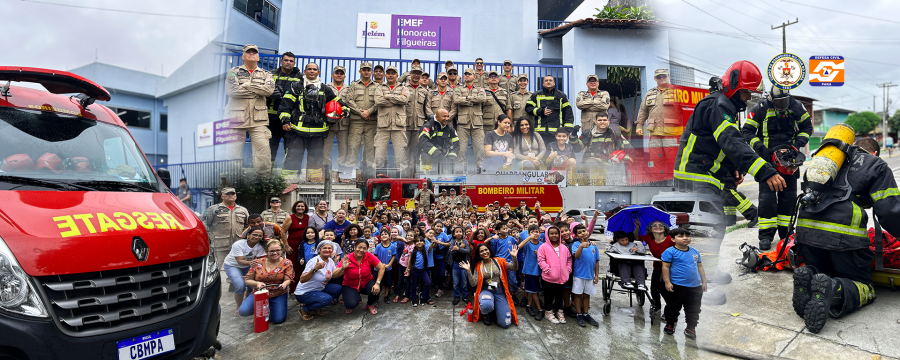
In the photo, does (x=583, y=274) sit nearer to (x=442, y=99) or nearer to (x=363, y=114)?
(x=442, y=99)

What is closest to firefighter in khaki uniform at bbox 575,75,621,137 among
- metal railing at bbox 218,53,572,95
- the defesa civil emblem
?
metal railing at bbox 218,53,572,95

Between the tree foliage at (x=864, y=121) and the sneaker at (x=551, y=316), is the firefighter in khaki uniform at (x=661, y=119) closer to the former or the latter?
the sneaker at (x=551, y=316)

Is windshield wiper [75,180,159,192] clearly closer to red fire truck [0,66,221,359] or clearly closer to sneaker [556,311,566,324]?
red fire truck [0,66,221,359]

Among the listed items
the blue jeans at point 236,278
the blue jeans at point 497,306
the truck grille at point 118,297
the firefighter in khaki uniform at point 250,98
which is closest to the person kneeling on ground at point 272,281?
the blue jeans at point 236,278

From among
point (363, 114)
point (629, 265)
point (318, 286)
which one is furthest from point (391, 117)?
point (629, 265)

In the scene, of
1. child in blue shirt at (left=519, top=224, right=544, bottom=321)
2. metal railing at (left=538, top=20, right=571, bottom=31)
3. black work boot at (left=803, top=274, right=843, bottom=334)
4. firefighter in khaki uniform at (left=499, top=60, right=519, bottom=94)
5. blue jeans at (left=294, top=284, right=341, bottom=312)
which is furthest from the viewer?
child in blue shirt at (left=519, top=224, right=544, bottom=321)

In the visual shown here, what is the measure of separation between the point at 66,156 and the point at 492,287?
14.2 feet

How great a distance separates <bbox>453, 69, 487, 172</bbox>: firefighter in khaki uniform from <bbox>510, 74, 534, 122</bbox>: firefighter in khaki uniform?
33 centimetres

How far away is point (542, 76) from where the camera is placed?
4023mm

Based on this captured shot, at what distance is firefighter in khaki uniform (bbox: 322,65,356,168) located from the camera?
4008 mm

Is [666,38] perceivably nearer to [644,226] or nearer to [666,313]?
[644,226]

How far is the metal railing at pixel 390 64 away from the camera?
3832 millimetres

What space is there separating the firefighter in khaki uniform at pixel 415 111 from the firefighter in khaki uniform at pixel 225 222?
277cm

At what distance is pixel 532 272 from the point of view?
5449mm
